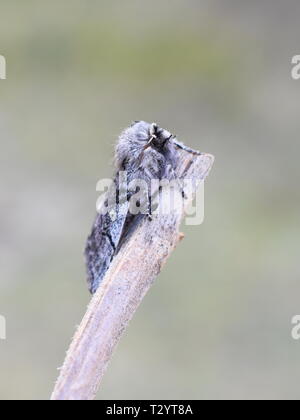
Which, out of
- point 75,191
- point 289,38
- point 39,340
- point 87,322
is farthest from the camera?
point 289,38

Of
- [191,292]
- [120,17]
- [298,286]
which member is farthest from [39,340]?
[120,17]

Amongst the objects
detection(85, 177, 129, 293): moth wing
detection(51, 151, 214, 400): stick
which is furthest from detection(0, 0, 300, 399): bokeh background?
detection(51, 151, 214, 400): stick

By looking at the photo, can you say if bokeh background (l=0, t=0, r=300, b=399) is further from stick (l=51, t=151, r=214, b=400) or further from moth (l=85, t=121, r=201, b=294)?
stick (l=51, t=151, r=214, b=400)

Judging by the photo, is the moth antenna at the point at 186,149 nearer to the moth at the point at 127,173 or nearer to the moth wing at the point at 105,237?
the moth at the point at 127,173

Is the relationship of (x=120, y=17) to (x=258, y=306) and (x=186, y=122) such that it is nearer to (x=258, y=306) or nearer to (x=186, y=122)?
(x=186, y=122)

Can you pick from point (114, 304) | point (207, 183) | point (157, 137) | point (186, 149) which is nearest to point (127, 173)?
point (157, 137)
